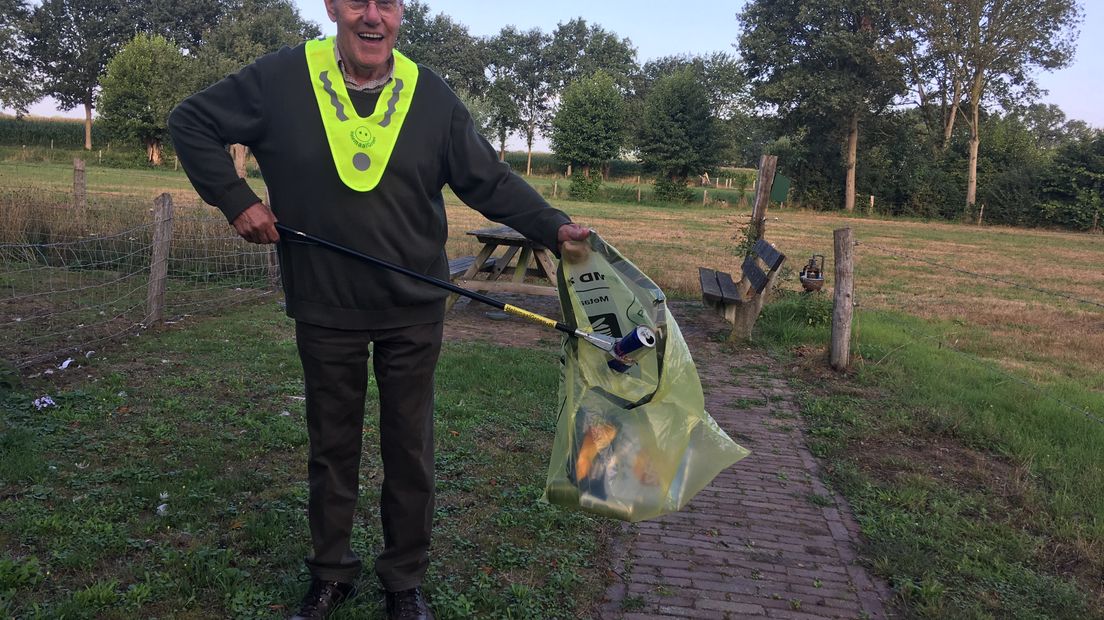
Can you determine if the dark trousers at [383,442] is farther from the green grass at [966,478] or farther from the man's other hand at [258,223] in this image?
the green grass at [966,478]

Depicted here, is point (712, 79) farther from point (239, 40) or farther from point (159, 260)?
point (159, 260)

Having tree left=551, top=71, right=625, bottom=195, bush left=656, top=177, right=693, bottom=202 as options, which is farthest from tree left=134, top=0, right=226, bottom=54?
bush left=656, top=177, right=693, bottom=202

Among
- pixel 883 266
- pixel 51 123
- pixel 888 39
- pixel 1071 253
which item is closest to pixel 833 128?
pixel 888 39

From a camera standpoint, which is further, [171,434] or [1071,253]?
→ [1071,253]

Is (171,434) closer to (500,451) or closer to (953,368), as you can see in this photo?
(500,451)

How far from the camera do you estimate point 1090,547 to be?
3723mm

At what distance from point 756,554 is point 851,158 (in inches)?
1597

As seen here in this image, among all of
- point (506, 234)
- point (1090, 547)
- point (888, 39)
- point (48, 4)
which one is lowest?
point (1090, 547)

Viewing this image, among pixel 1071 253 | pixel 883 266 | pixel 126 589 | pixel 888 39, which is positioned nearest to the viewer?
pixel 126 589

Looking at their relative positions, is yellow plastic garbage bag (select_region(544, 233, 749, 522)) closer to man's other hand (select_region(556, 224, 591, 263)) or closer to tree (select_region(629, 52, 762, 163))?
man's other hand (select_region(556, 224, 591, 263))

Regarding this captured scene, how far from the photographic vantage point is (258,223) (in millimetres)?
2473

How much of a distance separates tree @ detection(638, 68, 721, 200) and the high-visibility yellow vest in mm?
47527

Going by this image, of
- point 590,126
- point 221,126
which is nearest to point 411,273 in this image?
point 221,126

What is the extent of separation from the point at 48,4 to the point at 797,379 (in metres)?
73.4
